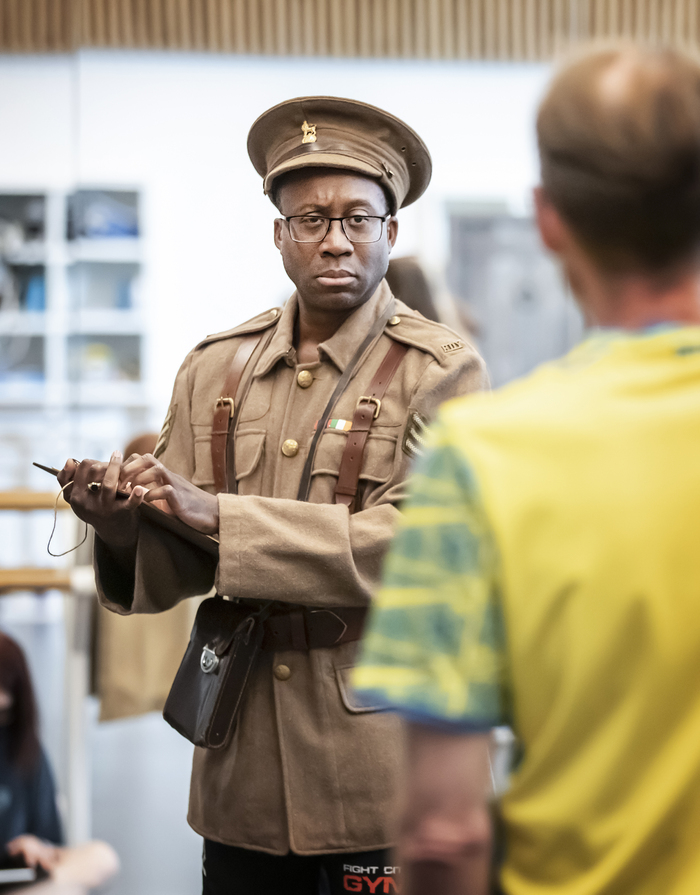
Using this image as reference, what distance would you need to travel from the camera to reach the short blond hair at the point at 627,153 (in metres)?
0.63

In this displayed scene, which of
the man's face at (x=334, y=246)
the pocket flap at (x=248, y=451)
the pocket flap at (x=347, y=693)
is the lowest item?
the pocket flap at (x=347, y=693)

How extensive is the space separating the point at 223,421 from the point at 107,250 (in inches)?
204

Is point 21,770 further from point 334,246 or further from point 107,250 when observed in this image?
point 107,250

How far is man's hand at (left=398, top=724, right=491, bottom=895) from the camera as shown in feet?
2.09

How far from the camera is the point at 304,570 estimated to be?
4.31 feet

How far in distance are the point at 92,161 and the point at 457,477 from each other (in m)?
6.18

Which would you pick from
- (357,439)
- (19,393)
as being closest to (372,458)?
(357,439)

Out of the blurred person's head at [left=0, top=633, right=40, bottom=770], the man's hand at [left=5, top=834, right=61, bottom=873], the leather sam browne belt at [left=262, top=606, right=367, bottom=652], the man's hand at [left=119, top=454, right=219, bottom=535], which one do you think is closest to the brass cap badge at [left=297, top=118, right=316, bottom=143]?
the man's hand at [left=119, top=454, right=219, bottom=535]

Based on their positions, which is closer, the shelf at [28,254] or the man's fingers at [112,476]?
the man's fingers at [112,476]

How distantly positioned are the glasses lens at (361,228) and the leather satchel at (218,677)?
0.57m

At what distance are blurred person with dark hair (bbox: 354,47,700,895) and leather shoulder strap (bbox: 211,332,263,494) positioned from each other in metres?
0.83

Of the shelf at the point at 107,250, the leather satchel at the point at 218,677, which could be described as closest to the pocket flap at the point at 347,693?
the leather satchel at the point at 218,677

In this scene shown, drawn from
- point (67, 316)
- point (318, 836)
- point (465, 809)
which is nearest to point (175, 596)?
point (318, 836)

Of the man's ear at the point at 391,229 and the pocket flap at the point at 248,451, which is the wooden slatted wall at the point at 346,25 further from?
the pocket flap at the point at 248,451
